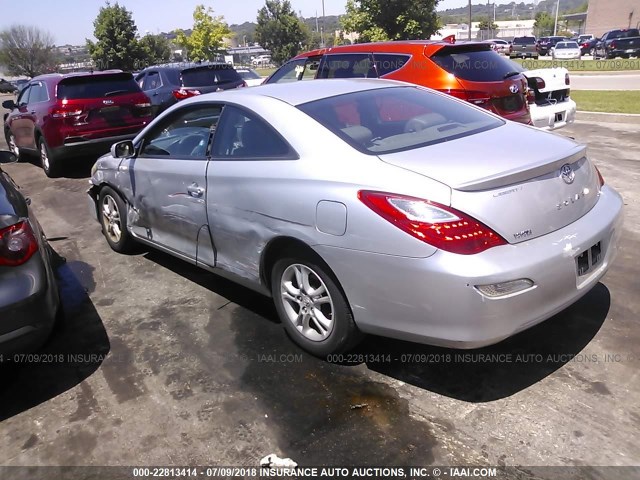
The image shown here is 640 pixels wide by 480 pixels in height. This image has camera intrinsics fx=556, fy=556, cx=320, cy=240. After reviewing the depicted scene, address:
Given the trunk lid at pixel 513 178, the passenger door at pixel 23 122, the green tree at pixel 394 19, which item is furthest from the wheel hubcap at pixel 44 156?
the green tree at pixel 394 19

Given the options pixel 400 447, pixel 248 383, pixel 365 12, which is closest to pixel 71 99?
pixel 248 383

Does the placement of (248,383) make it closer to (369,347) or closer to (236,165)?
(369,347)

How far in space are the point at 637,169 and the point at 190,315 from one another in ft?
20.1

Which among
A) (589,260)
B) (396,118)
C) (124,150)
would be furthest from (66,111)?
(589,260)

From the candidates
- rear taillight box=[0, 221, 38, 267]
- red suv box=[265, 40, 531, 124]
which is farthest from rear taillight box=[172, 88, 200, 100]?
rear taillight box=[0, 221, 38, 267]

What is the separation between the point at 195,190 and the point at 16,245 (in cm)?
122

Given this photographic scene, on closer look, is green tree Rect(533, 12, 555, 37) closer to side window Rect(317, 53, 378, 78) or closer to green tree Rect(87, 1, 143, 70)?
green tree Rect(87, 1, 143, 70)

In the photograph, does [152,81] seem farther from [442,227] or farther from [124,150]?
[442,227]

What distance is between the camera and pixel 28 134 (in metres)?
10.2

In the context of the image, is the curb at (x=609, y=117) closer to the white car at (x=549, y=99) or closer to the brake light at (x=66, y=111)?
the white car at (x=549, y=99)

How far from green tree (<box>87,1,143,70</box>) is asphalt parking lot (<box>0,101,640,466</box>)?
130ft

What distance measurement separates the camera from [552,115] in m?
7.86

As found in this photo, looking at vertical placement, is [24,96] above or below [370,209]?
below

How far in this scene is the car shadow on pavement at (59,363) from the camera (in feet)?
10.8
